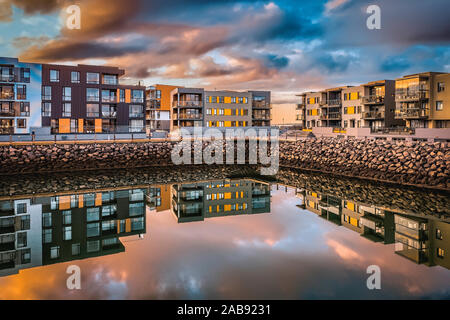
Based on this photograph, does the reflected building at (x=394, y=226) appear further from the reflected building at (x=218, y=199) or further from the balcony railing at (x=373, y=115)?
the balcony railing at (x=373, y=115)

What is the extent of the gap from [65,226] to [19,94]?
46378 mm

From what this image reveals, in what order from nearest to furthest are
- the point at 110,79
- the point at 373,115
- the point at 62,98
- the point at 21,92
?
the point at 21,92 < the point at 62,98 < the point at 110,79 < the point at 373,115

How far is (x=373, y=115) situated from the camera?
7100cm

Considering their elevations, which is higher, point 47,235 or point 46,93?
point 46,93

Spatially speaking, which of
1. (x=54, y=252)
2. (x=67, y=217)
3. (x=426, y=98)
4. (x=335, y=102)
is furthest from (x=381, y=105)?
(x=54, y=252)

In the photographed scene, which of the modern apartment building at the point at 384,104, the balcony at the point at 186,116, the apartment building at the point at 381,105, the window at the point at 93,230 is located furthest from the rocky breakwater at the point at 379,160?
the balcony at the point at 186,116

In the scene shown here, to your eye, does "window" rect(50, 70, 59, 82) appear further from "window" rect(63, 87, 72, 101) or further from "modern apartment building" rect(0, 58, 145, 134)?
"window" rect(63, 87, 72, 101)

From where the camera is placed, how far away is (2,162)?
34.9 metres

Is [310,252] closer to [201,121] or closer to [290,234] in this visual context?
[290,234]

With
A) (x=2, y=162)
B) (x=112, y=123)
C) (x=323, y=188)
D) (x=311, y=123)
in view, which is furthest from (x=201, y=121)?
(x=323, y=188)

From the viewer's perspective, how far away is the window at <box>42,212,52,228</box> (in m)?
17.8

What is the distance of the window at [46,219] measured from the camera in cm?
1775

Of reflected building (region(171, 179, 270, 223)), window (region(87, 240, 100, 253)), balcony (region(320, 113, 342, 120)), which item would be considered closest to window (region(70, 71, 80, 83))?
reflected building (region(171, 179, 270, 223))

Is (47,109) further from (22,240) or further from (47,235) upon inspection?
(22,240)
